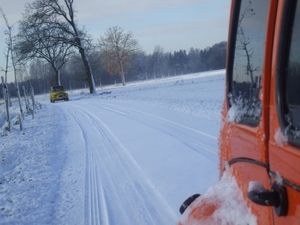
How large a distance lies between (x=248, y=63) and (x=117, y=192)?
4.19 metres

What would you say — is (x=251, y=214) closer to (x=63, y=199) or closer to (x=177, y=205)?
(x=177, y=205)

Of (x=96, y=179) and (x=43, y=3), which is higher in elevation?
(x=43, y=3)

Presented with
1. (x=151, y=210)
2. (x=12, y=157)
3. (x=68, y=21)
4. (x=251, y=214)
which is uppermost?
(x=68, y=21)

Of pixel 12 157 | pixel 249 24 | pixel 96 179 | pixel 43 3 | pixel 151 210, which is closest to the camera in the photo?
pixel 249 24

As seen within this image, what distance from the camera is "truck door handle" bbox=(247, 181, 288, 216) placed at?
1.15m

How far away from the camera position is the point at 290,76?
121 centimetres

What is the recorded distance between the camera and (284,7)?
1167 millimetres

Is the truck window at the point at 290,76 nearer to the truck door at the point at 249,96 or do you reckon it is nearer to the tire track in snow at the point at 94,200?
the truck door at the point at 249,96

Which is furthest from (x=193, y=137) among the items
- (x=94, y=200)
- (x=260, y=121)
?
(x=260, y=121)

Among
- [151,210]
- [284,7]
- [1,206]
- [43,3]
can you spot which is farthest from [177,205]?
[43,3]

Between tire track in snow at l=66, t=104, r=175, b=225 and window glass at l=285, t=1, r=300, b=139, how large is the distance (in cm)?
317

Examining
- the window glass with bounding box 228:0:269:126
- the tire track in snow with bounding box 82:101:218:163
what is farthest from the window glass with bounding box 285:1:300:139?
the tire track in snow with bounding box 82:101:218:163

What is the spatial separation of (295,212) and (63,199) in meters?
4.88

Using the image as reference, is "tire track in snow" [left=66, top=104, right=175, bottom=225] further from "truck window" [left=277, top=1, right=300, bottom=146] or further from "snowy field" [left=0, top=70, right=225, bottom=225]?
"truck window" [left=277, top=1, right=300, bottom=146]
